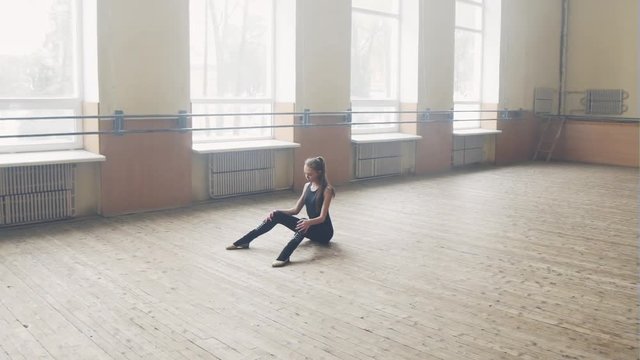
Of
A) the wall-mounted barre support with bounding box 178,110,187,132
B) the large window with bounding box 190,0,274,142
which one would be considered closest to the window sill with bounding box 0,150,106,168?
the wall-mounted barre support with bounding box 178,110,187,132

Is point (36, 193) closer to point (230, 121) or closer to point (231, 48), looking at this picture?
point (230, 121)

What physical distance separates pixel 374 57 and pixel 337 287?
625cm

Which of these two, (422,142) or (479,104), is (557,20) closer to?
(479,104)

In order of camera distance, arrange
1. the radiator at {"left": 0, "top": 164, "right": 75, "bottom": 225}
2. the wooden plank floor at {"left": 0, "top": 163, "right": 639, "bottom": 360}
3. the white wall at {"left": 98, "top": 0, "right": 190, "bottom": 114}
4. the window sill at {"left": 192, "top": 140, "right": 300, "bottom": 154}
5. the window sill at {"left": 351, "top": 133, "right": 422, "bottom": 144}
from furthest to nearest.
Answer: the window sill at {"left": 351, "top": 133, "right": 422, "bottom": 144} < the window sill at {"left": 192, "top": 140, "right": 300, "bottom": 154} < the white wall at {"left": 98, "top": 0, "right": 190, "bottom": 114} < the radiator at {"left": 0, "top": 164, "right": 75, "bottom": 225} < the wooden plank floor at {"left": 0, "top": 163, "right": 639, "bottom": 360}

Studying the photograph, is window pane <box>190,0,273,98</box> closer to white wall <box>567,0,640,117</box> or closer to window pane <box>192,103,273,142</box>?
window pane <box>192,103,273,142</box>

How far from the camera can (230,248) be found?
5184mm

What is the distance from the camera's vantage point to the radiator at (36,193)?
591 centimetres

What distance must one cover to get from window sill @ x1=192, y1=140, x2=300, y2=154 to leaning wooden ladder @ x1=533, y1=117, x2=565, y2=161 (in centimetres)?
670

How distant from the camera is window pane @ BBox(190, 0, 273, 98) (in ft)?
25.1

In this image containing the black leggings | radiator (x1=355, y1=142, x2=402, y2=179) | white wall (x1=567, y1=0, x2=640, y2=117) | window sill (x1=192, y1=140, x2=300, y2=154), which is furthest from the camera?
white wall (x1=567, y1=0, x2=640, y2=117)

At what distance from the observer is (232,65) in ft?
26.2

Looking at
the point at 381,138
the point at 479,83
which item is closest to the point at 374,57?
the point at 381,138

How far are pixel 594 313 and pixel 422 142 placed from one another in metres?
6.67

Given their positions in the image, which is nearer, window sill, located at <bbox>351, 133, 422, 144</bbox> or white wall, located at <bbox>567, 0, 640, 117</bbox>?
window sill, located at <bbox>351, 133, 422, 144</bbox>
